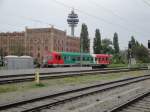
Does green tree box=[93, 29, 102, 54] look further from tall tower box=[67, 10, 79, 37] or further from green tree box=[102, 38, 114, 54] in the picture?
tall tower box=[67, 10, 79, 37]

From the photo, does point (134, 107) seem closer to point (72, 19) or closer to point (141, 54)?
point (141, 54)

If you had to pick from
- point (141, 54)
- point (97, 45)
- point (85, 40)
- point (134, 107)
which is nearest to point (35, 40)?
point (85, 40)

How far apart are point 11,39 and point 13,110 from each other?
129m

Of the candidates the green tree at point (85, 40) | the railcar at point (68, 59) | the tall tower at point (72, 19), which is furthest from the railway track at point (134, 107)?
the tall tower at point (72, 19)

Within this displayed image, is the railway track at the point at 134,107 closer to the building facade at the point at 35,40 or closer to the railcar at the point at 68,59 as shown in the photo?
the railcar at the point at 68,59

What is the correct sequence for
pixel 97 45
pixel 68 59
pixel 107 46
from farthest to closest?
1. pixel 107 46
2. pixel 97 45
3. pixel 68 59

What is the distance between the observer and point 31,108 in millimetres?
12172

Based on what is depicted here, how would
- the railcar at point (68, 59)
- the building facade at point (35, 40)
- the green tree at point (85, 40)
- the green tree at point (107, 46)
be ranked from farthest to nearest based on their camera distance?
the green tree at point (107, 46), the building facade at point (35, 40), the green tree at point (85, 40), the railcar at point (68, 59)

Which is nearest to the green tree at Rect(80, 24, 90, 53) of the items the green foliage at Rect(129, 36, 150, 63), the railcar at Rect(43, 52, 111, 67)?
the green foliage at Rect(129, 36, 150, 63)

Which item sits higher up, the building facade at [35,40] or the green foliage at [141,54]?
the building facade at [35,40]

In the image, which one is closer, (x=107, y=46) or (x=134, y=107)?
(x=134, y=107)

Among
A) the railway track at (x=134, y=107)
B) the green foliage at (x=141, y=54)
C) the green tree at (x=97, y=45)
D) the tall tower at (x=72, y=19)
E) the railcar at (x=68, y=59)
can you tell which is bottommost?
the railway track at (x=134, y=107)

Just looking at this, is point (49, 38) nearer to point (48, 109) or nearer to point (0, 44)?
point (0, 44)

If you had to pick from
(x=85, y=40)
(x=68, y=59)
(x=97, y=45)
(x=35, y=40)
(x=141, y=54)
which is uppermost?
(x=35, y=40)
